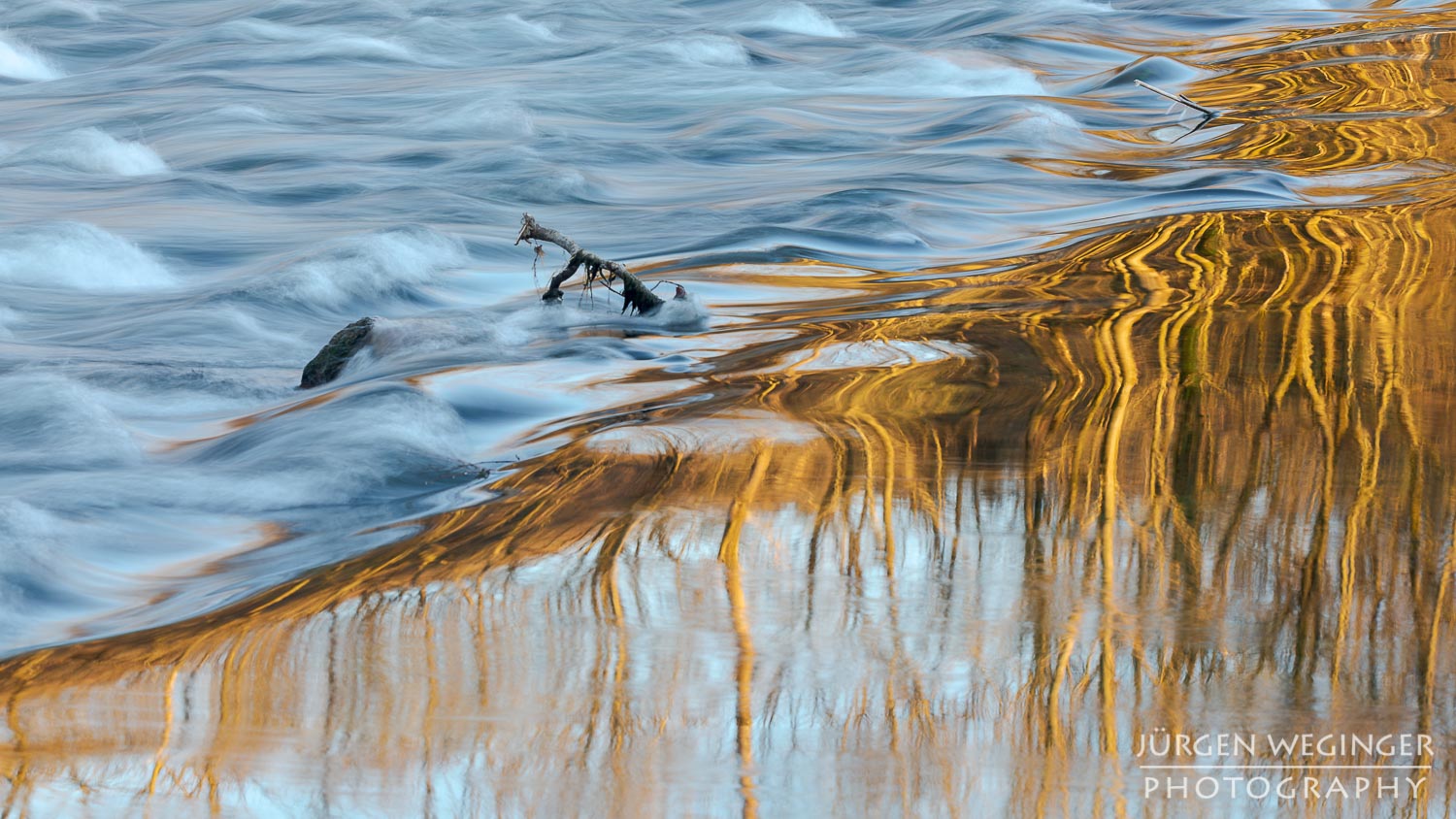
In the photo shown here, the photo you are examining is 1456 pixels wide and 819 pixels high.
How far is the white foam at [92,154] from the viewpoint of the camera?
715cm

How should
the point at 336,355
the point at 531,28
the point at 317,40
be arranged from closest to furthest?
the point at 336,355
the point at 317,40
the point at 531,28

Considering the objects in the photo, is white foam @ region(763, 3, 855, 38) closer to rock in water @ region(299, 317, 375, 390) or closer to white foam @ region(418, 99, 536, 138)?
white foam @ region(418, 99, 536, 138)

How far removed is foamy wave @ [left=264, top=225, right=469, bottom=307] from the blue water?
0.06 ft

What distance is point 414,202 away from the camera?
20.6 ft

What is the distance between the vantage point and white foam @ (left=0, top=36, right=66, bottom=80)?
9.66 metres

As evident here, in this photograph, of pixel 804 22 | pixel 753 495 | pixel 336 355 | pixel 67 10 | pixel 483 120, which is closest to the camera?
pixel 753 495

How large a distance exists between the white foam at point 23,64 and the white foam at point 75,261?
4799 millimetres

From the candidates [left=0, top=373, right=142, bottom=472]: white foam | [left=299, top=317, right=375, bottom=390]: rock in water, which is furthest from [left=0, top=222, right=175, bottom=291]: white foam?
[left=299, top=317, right=375, bottom=390]: rock in water

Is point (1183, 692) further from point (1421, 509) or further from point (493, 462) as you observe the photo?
point (493, 462)

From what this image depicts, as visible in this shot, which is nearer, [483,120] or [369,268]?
[369,268]

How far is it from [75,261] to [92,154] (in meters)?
2.25

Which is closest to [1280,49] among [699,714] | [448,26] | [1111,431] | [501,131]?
[501,131]

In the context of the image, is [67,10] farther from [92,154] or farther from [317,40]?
[92,154]

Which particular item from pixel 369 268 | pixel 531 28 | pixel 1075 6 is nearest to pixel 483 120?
pixel 369 268
